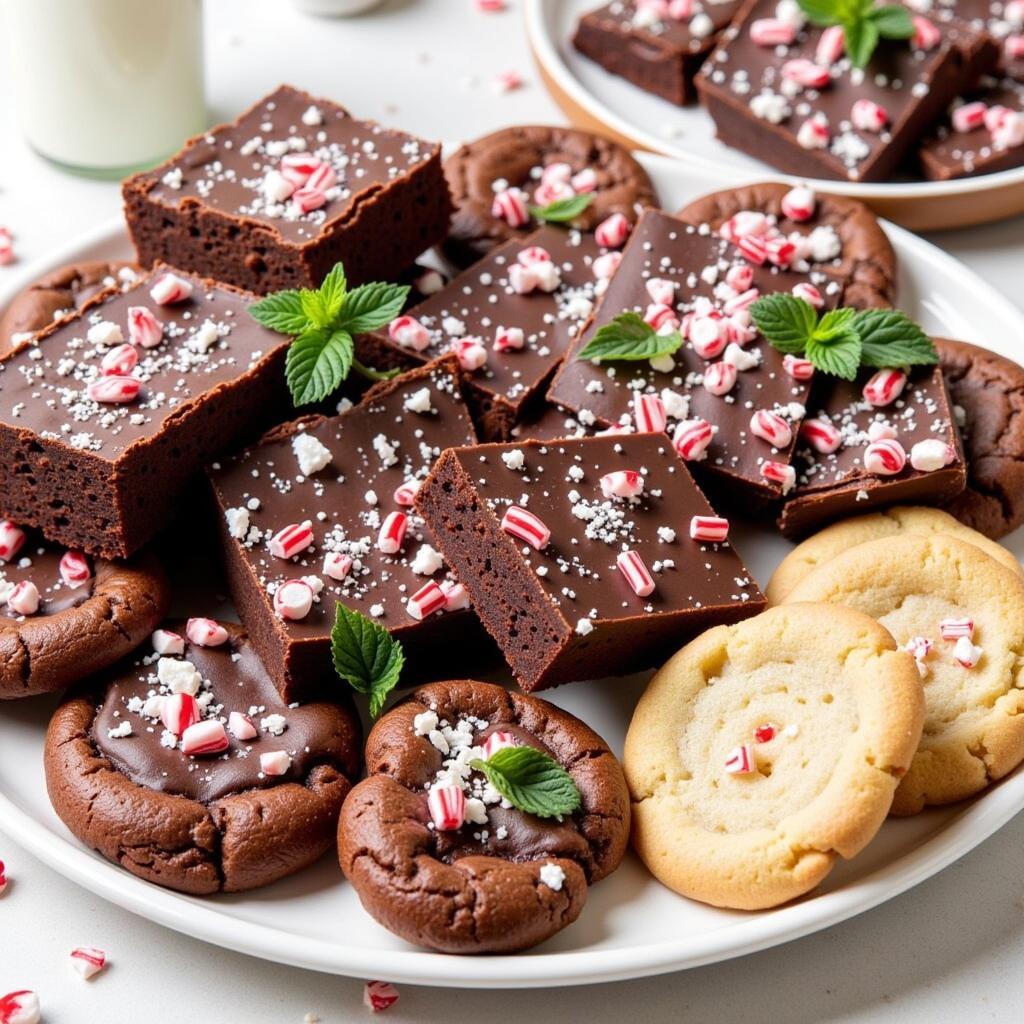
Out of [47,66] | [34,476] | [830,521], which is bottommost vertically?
[830,521]

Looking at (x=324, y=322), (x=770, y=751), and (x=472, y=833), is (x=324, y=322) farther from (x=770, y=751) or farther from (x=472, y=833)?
(x=770, y=751)

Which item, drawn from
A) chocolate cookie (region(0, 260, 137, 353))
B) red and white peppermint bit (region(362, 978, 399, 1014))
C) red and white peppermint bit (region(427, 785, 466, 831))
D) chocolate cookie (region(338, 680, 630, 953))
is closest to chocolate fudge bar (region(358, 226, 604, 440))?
chocolate cookie (region(0, 260, 137, 353))

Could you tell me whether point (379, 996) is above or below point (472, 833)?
below

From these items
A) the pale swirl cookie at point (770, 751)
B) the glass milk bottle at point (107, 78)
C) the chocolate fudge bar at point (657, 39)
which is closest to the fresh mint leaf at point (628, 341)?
the pale swirl cookie at point (770, 751)

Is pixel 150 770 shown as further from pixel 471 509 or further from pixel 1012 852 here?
pixel 1012 852

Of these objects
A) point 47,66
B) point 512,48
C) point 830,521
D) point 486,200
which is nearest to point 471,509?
point 830,521

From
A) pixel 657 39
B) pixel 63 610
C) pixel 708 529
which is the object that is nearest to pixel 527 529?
pixel 708 529
